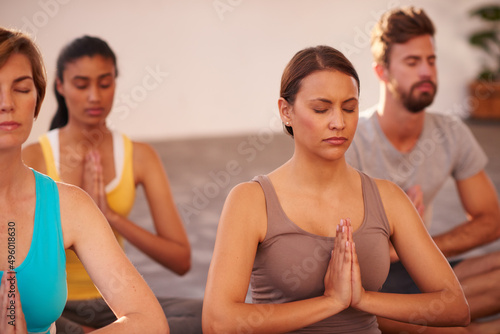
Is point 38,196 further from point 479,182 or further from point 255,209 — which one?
point 479,182

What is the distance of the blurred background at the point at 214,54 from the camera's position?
838 centimetres

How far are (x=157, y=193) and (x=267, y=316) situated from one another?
39.0 inches

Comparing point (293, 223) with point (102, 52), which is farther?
point (102, 52)

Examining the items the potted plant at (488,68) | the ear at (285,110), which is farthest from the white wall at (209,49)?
the ear at (285,110)

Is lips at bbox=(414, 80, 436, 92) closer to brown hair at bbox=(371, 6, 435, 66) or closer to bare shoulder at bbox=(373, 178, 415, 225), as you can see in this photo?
brown hair at bbox=(371, 6, 435, 66)

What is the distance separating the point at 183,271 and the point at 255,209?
2.95 feet

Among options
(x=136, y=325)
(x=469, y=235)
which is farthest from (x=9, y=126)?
(x=469, y=235)

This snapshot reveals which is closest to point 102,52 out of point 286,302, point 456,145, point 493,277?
point 286,302

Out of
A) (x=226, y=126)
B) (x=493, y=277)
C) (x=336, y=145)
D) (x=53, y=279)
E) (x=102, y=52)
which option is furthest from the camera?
(x=226, y=126)

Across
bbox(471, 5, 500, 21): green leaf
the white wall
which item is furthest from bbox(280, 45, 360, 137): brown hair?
bbox(471, 5, 500, 21): green leaf

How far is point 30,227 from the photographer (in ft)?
4.44

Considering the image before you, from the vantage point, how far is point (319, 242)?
1.57m

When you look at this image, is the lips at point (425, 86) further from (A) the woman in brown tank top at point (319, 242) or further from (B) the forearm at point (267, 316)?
(B) the forearm at point (267, 316)

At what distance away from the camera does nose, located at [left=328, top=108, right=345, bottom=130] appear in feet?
5.02
